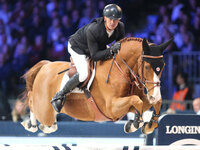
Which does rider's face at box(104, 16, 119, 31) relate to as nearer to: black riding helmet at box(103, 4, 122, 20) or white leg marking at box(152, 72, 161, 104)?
black riding helmet at box(103, 4, 122, 20)

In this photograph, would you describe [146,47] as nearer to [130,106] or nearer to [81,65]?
[130,106]

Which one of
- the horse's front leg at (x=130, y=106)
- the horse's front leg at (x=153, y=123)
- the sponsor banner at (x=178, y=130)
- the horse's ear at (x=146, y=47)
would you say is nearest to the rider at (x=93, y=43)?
the horse's ear at (x=146, y=47)

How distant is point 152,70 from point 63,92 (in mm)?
1340

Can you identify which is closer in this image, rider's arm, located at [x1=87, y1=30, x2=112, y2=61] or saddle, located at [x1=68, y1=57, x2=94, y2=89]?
rider's arm, located at [x1=87, y1=30, x2=112, y2=61]

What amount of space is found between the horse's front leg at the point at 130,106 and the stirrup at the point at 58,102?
809 millimetres

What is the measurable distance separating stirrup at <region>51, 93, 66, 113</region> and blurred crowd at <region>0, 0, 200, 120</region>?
3911 mm

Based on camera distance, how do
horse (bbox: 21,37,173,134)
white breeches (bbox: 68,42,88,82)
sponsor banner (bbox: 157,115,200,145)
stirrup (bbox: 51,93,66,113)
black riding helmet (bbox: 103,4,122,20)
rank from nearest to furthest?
1. horse (bbox: 21,37,173,134)
2. black riding helmet (bbox: 103,4,122,20)
3. white breeches (bbox: 68,42,88,82)
4. sponsor banner (bbox: 157,115,200,145)
5. stirrup (bbox: 51,93,66,113)

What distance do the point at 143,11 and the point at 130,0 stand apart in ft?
1.46

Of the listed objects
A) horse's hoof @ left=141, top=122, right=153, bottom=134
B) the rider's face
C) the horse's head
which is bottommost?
horse's hoof @ left=141, top=122, right=153, bottom=134

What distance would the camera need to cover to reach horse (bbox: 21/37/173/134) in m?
4.64

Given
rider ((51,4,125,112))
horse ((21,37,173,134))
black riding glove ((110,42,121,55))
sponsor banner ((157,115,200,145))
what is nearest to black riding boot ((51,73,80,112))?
rider ((51,4,125,112))

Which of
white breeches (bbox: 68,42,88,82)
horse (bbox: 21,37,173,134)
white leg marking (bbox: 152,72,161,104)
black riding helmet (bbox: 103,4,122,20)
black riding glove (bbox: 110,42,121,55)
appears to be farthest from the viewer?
white breeches (bbox: 68,42,88,82)

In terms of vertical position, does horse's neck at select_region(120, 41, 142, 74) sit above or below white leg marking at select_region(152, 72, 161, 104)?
above

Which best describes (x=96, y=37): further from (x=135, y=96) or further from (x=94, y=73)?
(x=135, y=96)
